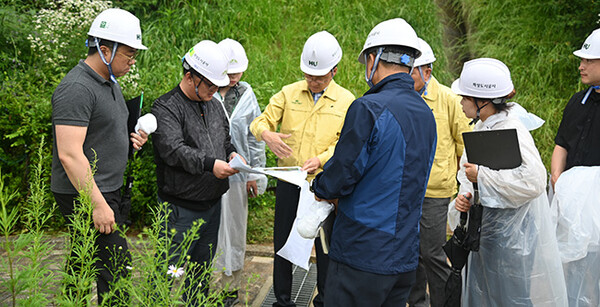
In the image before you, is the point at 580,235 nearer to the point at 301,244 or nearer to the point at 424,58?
the point at 424,58

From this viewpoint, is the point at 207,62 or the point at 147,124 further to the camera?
the point at 207,62

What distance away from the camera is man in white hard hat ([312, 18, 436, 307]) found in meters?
2.21

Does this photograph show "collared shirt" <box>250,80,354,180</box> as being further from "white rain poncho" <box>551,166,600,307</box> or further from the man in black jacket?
"white rain poncho" <box>551,166,600,307</box>

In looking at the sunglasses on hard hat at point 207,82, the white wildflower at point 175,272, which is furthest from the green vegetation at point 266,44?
the white wildflower at point 175,272

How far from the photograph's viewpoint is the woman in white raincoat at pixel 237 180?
3990 millimetres

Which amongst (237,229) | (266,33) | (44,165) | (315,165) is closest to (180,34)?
(266,33)

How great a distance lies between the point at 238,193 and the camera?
4020 millimetres

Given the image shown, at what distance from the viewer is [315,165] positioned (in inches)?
132

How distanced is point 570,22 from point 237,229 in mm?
7023

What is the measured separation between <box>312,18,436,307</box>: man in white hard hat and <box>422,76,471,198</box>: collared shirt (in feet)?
4.18

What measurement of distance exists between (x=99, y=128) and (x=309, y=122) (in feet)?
4.99

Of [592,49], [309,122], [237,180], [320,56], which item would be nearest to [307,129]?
[309,122]

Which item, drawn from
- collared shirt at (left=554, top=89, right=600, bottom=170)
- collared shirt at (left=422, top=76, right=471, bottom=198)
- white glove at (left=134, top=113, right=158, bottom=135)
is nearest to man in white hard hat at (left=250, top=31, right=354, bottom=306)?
collared shirt at (left=422, top=76, right=471, bottom=198)

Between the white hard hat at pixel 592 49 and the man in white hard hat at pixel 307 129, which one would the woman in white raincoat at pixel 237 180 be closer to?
the man in white hard hat at pixel 307 129
